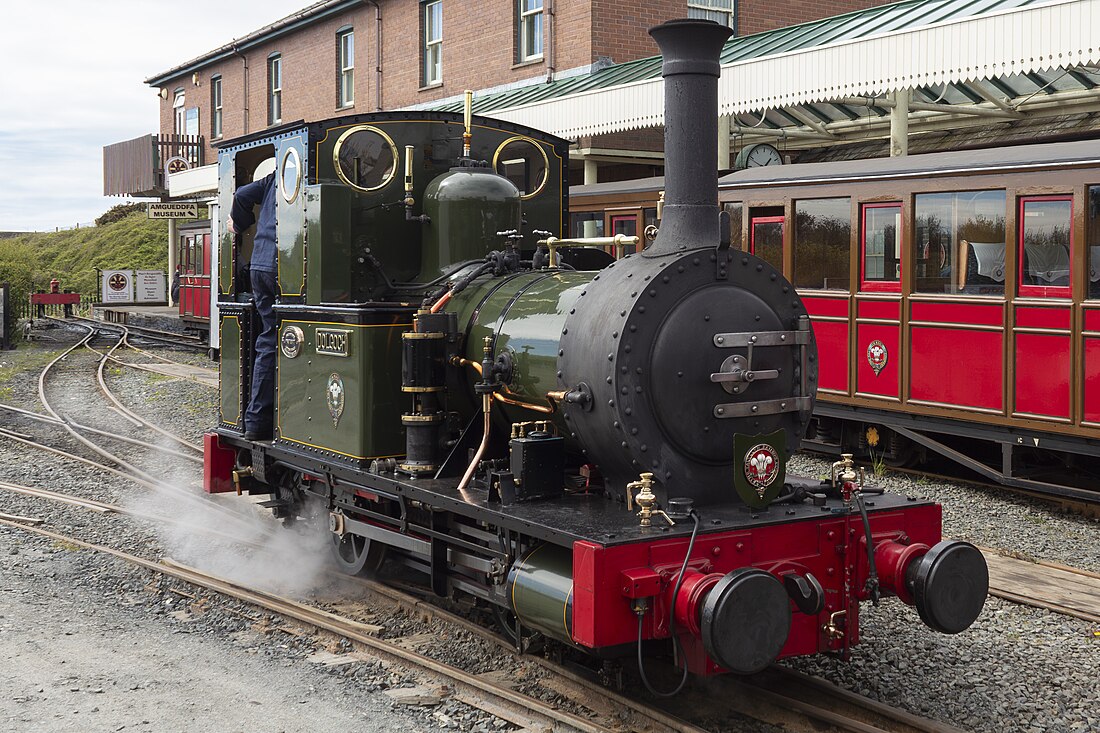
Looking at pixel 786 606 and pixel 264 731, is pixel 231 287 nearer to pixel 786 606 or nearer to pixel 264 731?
pixel 264 731

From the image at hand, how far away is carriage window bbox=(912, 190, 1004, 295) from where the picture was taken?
8570 millimetres

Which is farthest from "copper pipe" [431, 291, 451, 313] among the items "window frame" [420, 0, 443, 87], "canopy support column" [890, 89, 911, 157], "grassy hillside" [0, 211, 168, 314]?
"grassy hillside" [0, 211, 168, 314]

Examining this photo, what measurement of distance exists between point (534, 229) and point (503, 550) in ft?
8.24

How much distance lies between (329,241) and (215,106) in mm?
26732

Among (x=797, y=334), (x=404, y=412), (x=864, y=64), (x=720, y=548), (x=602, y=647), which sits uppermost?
(x=864, y=64)

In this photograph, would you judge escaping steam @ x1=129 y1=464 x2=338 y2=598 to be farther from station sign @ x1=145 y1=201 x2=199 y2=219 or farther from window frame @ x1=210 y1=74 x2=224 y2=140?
window frame @ x1=210 y1=74 x2=224 y2=140

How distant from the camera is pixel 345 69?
80.3 ft

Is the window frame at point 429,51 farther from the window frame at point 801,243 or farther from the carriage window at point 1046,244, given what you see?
the carriage window at point 1046,244

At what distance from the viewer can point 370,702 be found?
4.83 metres

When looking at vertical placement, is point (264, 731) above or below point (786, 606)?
below

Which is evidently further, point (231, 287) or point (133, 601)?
point (231, 287)

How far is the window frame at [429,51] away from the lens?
21.6 meters

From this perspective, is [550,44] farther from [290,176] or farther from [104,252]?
[104,252]

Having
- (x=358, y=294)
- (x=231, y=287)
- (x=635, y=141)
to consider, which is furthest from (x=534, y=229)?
(x=635, y=141)
